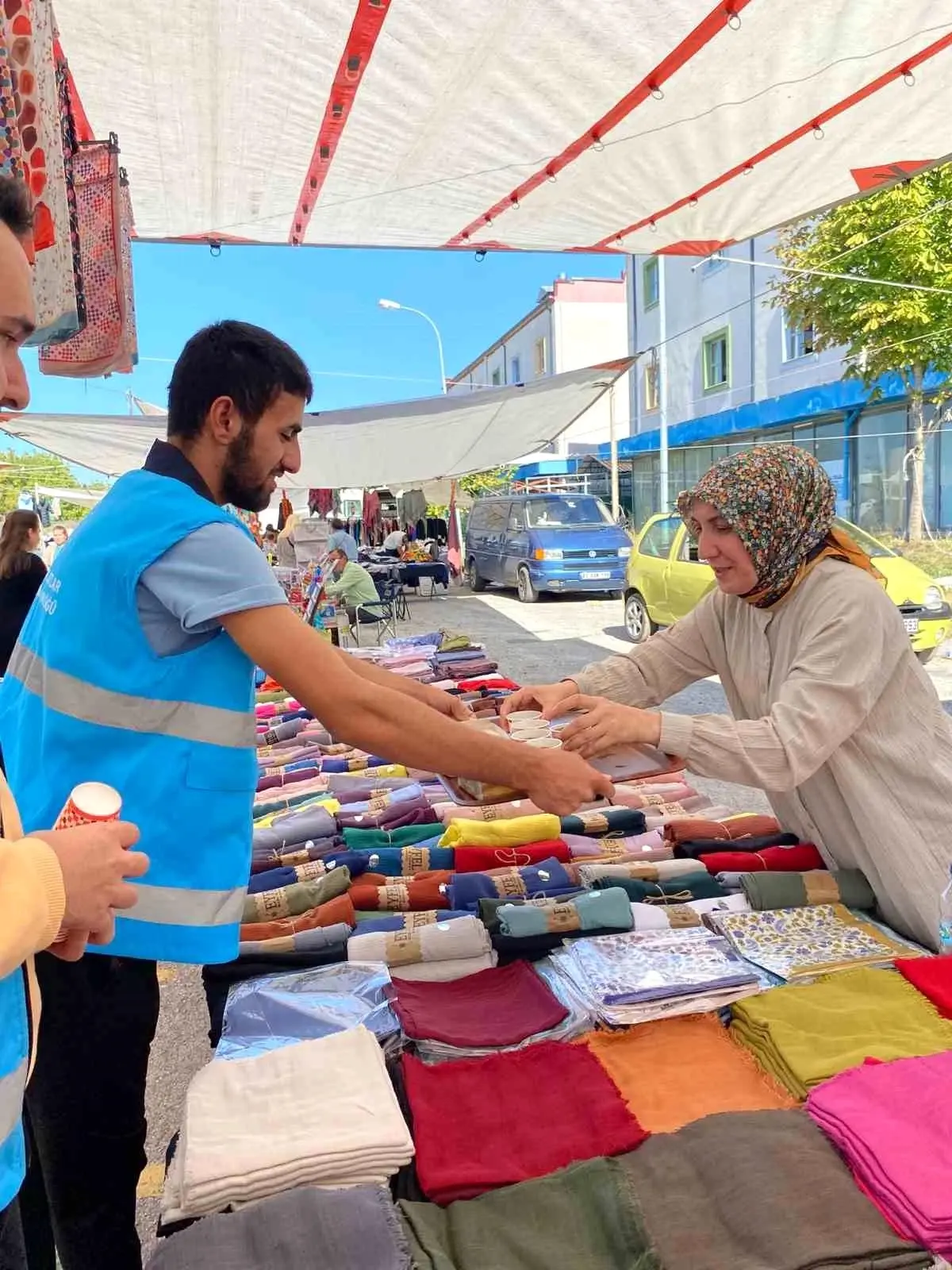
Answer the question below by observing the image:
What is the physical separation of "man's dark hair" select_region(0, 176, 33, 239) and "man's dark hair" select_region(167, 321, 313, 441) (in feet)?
1.49

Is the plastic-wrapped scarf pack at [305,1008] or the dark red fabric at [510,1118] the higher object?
the dark red fabric at [510,1118]

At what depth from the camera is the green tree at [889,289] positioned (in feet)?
38.1

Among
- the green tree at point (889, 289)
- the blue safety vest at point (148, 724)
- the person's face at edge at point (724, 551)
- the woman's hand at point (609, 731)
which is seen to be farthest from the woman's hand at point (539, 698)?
the green tree at point (889, 289)

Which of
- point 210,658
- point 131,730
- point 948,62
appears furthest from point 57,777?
point 948,62

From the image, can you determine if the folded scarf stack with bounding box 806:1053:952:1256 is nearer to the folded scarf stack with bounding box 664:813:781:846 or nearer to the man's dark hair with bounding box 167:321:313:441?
the folded scarf stack with bounding box 664:813:781:846

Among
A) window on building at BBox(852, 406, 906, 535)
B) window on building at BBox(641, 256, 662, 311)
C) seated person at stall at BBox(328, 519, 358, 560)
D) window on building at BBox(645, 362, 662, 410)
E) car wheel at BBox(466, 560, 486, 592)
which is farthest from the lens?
window on building at BBox(645, 362, 662, 410)

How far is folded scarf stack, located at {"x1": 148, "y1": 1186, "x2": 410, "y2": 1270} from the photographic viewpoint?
1139 mm

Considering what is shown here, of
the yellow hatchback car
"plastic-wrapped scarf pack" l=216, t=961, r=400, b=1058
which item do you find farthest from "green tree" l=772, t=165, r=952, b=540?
"plastic-wrapped scarf pack" l=216, t=961, r=400, b=1058

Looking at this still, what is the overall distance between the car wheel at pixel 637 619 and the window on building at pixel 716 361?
12711 millimetres

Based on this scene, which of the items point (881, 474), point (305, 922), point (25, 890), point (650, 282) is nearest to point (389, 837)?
point (305, 922)

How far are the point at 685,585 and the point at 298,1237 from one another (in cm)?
921

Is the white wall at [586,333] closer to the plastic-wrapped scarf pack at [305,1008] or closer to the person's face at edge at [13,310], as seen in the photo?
the plastic-wrapped scarf pack at [305,1008]

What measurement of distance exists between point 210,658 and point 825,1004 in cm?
133

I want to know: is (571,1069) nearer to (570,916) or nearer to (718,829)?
(570,916)
